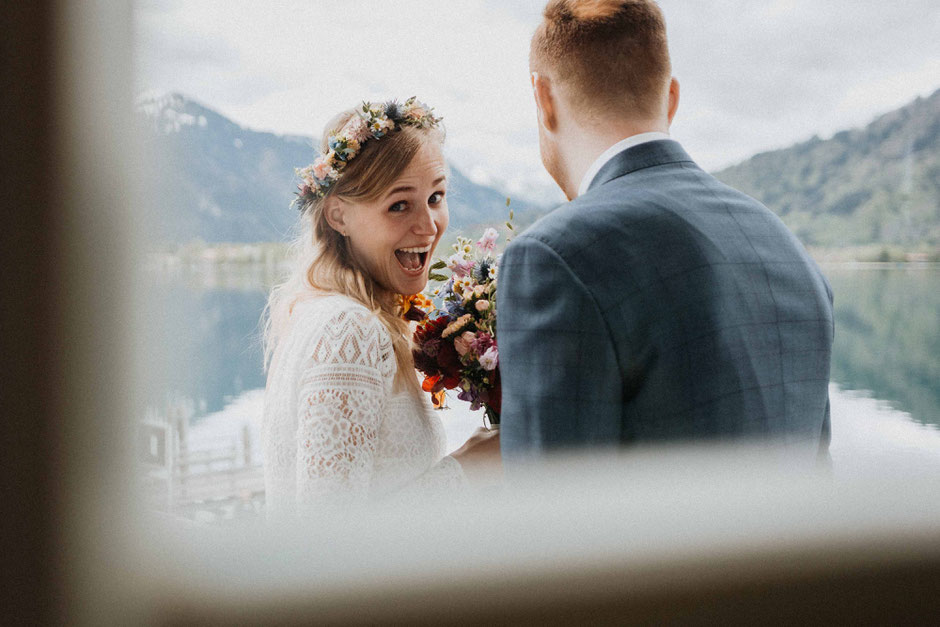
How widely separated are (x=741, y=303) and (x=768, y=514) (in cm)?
29

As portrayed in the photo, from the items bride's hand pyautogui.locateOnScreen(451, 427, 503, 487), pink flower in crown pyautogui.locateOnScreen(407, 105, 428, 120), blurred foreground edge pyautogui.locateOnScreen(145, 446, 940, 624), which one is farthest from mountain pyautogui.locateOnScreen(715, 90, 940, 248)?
blurred foreground edge pyautogui.locateOnScreen(145, 446, 940, 624)

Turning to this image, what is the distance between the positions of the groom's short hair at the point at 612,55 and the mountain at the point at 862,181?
1.00 meters

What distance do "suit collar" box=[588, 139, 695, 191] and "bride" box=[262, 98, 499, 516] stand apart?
1.79 feet

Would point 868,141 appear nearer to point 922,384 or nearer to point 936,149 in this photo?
point 936,149

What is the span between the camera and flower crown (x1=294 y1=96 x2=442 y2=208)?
1.52m

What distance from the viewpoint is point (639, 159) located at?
3.46ft

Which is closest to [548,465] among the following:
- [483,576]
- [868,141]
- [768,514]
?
[483,576]

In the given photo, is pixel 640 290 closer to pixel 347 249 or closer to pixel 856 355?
pixel 347 249

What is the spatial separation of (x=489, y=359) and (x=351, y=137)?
1.86ft

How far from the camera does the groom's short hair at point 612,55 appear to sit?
3.56 ft

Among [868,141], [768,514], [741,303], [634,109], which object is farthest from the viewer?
[868,141]

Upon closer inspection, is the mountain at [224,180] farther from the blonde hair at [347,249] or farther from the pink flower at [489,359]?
the pink flower at [489,359]

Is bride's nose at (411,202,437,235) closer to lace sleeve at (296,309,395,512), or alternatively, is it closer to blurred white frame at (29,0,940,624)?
lace sleeve at (296,309,395,512)

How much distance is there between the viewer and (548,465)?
907mm
